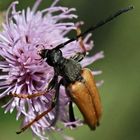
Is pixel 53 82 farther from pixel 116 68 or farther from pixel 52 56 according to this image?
pixel 116 68

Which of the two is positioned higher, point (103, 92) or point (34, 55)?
point (34, 55)

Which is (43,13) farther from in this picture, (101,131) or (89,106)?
(101,131)

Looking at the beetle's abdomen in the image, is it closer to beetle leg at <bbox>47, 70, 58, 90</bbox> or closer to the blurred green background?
beetle leg at <bbox>47, 70, 58, 90</bbox>

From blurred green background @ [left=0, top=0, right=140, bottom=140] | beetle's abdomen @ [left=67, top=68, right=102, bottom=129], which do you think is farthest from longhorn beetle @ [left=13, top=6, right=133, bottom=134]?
blurred green background @ [left=0, top=0, right=140, bottom=140]

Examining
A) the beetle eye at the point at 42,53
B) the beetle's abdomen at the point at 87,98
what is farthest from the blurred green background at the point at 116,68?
the beetle eye at the point at 42,53

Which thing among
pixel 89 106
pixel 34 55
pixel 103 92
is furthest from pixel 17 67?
pixel 103 92

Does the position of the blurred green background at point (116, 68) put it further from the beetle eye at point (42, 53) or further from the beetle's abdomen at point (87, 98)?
the beetle eye at point (42, 53)
